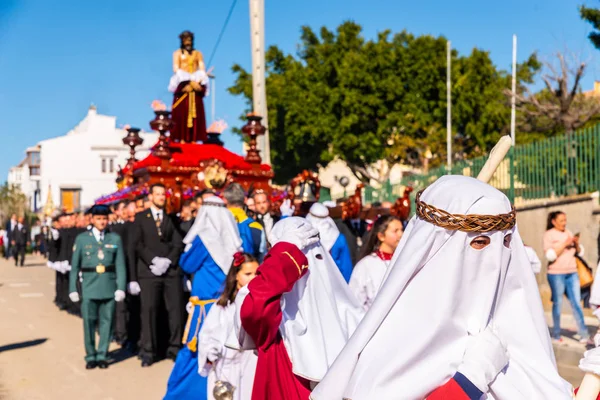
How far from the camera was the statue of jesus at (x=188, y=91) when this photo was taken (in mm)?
16781

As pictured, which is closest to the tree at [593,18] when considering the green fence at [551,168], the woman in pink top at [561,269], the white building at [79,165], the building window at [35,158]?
the green fence at [551,168]

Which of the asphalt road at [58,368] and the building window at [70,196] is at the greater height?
the building window at [70,196]

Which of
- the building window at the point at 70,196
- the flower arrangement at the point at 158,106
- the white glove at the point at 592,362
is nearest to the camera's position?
the white glove at the point at 592,362

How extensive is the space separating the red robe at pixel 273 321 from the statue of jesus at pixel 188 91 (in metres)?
12.5

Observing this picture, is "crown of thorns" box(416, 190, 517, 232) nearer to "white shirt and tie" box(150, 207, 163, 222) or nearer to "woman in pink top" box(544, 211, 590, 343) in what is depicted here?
"white shirt and tie" box(150, 207, 163, 222)

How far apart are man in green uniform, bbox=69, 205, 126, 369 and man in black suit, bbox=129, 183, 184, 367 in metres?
0.31

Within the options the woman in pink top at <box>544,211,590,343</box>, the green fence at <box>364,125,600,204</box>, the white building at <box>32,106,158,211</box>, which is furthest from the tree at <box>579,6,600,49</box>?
the white building at <box>32,106,158,211</box>

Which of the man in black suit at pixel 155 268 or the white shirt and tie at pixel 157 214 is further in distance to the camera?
the white shirt and tie at pixel 157 214

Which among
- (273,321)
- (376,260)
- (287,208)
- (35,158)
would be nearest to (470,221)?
(273,321)

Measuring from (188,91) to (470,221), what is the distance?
14639 millimetres

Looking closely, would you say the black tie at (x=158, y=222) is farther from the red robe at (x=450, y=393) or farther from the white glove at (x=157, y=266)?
the red robe at (x=450, y=393)

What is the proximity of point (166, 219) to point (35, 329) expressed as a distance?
15.4 feet

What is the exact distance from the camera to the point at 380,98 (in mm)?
39656

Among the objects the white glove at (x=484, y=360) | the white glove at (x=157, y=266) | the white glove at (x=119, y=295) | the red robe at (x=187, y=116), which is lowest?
the white glove at (x=119, y=295)
